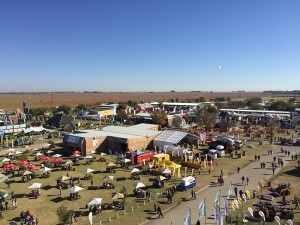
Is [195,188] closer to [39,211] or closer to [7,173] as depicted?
[39,211]

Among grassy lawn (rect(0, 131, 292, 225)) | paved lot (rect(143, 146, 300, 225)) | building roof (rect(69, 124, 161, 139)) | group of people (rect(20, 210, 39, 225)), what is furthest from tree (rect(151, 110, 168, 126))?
group of people (rect(20, 210, 39, 225))

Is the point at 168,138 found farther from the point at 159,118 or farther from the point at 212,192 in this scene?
the point at 159,118

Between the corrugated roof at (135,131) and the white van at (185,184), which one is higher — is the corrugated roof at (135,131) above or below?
above

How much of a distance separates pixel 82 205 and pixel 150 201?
548 cm

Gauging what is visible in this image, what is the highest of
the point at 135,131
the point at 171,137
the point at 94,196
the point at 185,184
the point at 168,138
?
the point at 135,131

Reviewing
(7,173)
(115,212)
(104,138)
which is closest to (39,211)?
(115,212)

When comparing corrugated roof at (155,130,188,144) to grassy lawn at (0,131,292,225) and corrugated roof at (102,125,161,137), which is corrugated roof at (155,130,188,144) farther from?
grassy lawn at (0,131,292,225)

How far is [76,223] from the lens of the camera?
18.8 meters

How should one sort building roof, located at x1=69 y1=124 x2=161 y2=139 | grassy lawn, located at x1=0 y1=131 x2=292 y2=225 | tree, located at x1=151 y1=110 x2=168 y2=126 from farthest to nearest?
tree, located at x1=151 y1=110 x2=168 y2=126
building roof, located at x1=69 y1=124 x2=161 y2=139
grassy lawn, located at x1=0 y1=131 x2=292 y2=225

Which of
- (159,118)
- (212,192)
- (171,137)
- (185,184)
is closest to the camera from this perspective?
(212,192)

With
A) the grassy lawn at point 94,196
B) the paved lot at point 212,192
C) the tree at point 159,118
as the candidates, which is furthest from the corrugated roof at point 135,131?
the paved lot at point 212,192

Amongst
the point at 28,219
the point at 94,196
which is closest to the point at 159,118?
the point at 94,196

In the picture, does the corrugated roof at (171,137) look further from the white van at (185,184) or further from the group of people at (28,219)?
the group of people at (28,219)

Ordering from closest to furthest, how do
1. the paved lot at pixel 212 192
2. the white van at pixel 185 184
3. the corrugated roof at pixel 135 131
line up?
1. the paved lot at pixel 212 192
2. the white van at pixel 185 184
3. the corrugated roof at pixel 135 131
